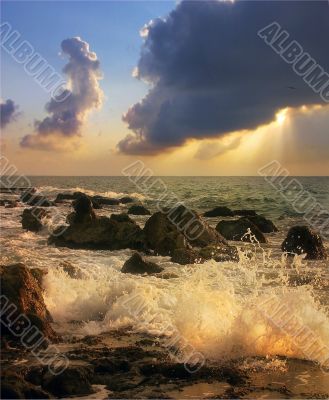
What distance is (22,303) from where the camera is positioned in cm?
844

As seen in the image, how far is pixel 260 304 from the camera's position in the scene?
973 centimetres

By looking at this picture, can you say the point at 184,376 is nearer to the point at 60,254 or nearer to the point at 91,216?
the point at 60,254

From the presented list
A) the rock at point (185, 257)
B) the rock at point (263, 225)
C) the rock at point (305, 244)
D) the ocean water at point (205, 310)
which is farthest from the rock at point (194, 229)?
the rock at point (263, 225)

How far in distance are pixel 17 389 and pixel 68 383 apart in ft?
2.21

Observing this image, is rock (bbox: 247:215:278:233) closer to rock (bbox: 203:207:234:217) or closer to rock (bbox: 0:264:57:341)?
rock (bbox: 203:207:234:217)

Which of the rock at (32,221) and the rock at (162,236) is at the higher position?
the rock at (32,221)

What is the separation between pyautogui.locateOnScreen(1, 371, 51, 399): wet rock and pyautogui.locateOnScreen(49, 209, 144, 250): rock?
1421cm

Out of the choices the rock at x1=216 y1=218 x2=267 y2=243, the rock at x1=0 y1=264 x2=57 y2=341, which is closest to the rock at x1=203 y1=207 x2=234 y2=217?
the rock at x1=216 y1=218 x2=267 y2=243

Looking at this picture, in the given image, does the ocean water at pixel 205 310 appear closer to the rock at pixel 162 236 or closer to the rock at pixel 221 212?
the rock at pixel 162 236

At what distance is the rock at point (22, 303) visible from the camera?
8.00 m

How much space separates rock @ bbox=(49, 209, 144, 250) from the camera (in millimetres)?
20844

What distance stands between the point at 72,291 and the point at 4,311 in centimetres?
318

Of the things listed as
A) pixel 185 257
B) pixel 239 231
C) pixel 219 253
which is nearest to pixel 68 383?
pixel 185 257

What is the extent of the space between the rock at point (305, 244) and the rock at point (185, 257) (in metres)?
5.06
